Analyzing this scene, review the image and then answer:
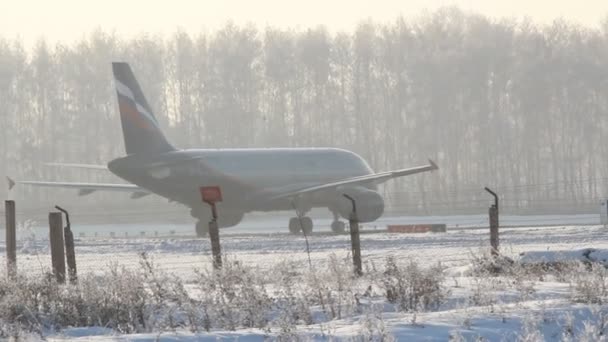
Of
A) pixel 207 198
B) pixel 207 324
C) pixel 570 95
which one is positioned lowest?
pixel 207 324

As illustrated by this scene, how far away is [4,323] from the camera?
11516 mm

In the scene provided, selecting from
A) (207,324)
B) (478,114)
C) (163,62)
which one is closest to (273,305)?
(207,324)

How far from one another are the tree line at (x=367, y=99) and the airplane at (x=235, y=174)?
117 feet

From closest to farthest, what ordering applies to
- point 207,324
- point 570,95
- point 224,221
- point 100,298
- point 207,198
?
point 207,324, point 100,298, point 207,198, point 224,221, point 570,95

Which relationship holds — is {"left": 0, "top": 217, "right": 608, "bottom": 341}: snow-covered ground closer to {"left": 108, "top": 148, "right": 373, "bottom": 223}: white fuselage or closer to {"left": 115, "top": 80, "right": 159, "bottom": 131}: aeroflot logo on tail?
{"left": 115, "top": 80, "right": 159, "bottom": 131}: aeroflot logo on tail

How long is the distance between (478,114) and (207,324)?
217 ft

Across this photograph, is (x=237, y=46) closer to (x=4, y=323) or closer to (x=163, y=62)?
(x=163, y=62)

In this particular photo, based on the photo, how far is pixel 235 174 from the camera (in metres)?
37.6

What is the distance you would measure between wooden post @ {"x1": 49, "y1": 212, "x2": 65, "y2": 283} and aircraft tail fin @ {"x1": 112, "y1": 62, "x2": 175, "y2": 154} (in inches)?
750

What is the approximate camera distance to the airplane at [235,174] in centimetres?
3544

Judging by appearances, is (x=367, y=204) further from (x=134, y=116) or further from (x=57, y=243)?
(x=57, y=243)

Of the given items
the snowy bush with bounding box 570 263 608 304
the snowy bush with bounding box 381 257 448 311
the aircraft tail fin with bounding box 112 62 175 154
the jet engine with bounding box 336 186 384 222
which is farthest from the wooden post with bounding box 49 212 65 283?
the jet engine with bounding box 336 186 384 222

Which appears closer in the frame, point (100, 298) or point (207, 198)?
point (100, 298)

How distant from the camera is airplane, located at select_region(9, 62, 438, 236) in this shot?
35438mm
